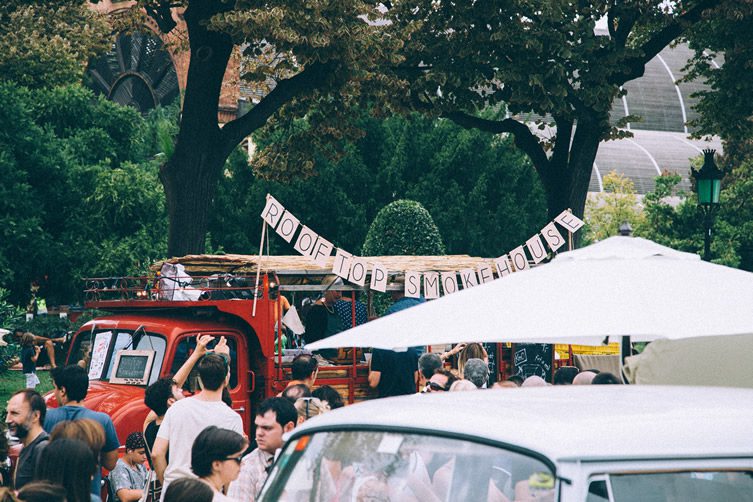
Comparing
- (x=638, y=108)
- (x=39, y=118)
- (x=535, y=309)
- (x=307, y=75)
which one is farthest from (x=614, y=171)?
(x=535, y=309)

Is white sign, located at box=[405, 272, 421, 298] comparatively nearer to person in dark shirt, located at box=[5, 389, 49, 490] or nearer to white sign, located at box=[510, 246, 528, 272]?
white sign, located at box=[510, 246, 528, 272]

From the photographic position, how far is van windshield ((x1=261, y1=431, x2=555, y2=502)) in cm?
344

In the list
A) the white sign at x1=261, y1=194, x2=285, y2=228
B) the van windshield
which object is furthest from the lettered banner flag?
the van windshield

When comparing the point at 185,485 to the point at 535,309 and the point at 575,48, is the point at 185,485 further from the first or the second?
the point at 575,48

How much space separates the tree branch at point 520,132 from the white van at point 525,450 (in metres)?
16.8

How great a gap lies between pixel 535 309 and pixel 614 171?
4488cm

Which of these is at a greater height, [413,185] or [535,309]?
[413,185]

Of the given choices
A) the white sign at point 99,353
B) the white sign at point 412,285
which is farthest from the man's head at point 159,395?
the white sign at point 412,285

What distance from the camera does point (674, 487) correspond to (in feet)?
11.5

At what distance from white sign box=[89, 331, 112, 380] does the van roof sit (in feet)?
26.9

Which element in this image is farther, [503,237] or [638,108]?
[638,108]

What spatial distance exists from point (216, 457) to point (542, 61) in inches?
619

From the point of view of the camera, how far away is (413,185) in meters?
34.0

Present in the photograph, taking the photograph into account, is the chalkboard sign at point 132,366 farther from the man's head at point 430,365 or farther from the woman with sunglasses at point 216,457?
the woman with sunglasses at point 216,457
